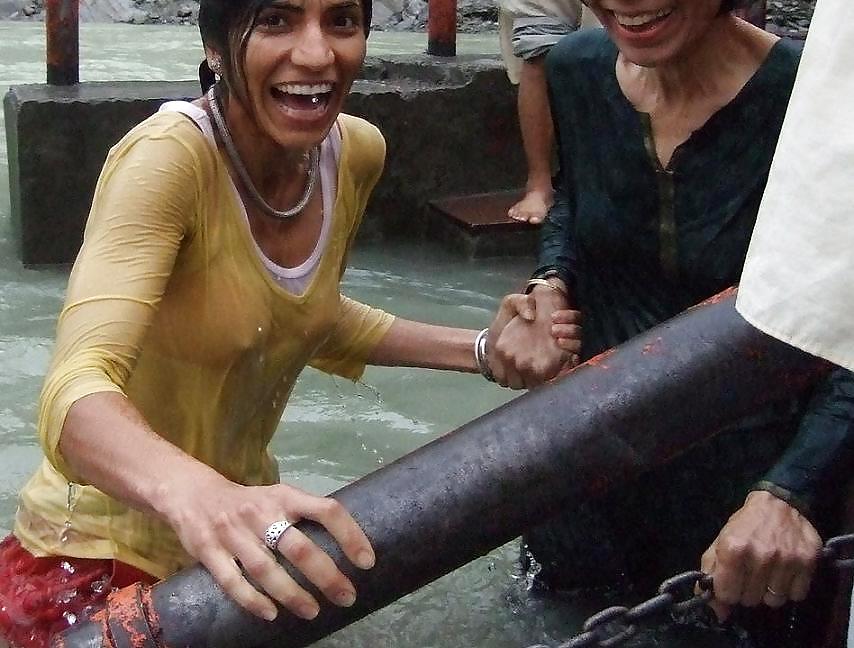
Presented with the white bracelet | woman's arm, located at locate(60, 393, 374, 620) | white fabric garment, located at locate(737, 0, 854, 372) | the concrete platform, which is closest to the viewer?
white fabric garment, located at locate(737, 0, 854, 372)

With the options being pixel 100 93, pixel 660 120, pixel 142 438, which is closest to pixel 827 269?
pixel 142 438

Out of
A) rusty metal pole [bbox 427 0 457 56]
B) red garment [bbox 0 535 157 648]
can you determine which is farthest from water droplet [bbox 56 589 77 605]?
rusty metal pole [bbox 427 0 457 56]

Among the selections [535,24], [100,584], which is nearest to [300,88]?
[100,584]

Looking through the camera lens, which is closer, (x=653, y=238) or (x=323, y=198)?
(x=323, y=198)

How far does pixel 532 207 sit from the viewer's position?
5684 millimetres

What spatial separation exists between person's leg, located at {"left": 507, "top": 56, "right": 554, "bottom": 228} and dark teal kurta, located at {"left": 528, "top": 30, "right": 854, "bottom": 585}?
2.53m

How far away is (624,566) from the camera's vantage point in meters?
2.96

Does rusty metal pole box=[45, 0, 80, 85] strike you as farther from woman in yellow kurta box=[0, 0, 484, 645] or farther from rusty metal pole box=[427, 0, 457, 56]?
woman in yellow kurta box=[0, 0, 484, 645]

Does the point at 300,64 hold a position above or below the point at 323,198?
above

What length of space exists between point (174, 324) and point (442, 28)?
4.90 metres

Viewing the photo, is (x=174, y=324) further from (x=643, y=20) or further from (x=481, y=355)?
(x=643, y=20)

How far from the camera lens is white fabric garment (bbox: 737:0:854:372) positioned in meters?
1.10

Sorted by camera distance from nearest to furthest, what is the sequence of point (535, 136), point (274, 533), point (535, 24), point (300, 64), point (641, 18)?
point (274, 533)
point (300, 64)
point (641, 18)
point (535, 136)
point (535, 24)

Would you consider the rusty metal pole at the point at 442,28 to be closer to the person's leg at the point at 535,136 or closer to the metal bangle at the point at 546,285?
the person's leg at the point at 535,136
